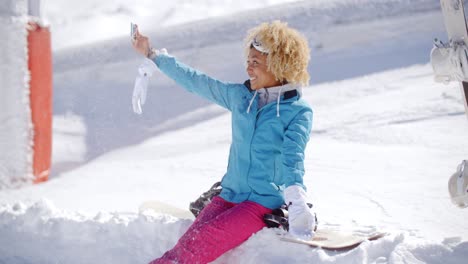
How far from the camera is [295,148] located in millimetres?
2504

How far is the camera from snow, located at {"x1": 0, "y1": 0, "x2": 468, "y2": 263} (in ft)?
9.98

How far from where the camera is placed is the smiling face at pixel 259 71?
8.87ft

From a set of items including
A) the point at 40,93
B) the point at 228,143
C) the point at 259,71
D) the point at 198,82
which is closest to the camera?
the point at 259,71

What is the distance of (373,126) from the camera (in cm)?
529

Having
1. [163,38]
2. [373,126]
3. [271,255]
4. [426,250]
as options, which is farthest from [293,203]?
[163,38]

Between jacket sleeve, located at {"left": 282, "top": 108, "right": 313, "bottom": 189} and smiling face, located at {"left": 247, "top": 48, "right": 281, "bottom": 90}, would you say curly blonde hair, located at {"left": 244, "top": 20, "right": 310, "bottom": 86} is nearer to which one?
smiling face, located at {"left": 247, "top": 48, "right": 281, "bottom": 90}

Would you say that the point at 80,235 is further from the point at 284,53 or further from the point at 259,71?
the point at 284,53

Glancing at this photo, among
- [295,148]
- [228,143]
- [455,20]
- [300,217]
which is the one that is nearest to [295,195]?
[300,217]

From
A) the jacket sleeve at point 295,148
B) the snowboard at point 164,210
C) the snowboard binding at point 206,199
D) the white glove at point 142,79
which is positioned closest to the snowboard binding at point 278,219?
the jacket sleeve at point 295,148

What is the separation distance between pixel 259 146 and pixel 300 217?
0.39 metres

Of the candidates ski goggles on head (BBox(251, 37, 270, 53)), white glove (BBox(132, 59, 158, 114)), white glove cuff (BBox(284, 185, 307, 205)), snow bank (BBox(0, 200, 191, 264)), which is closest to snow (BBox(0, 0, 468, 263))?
snow bank (BBox(0, 200, 191, 264))

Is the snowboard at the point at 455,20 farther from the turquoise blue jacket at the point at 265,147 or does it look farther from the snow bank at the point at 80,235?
the snow bank at the point at 80,235

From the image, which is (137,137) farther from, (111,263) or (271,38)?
(271,38)

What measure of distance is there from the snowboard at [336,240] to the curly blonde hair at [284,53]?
0.67 metres
